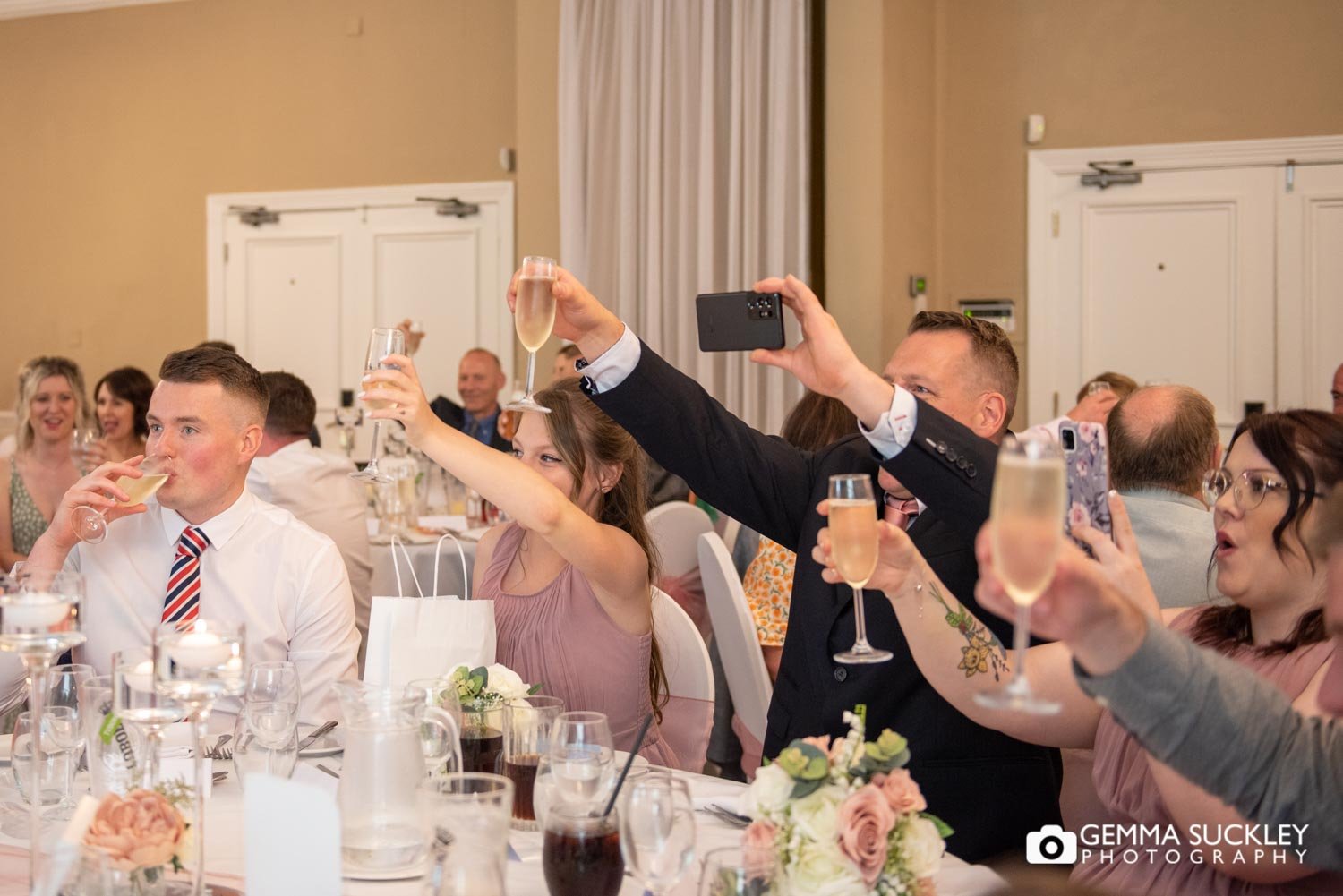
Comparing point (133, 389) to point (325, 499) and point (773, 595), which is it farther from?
point (773, 595)

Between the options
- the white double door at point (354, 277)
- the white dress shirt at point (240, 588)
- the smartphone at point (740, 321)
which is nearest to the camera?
the smartphone at point (740, 321)

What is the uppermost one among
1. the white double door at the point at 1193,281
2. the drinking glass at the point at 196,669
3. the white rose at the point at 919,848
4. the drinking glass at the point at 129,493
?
the white double door at the point at 1193,281

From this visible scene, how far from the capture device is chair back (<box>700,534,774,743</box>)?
9.73ft

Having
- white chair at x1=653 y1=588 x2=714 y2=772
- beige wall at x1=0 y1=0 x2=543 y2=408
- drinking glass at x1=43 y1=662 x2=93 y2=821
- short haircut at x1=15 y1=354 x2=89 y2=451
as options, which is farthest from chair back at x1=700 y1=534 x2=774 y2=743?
beige wall at x1=0 y1=0 x2=543 y2=408

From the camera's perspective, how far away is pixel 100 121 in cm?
902

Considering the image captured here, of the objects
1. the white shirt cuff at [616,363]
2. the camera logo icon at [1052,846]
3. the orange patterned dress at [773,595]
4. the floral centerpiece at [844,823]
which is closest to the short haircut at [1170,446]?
the orange patterned dress at [773,595]

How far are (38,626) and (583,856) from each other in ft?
2.26

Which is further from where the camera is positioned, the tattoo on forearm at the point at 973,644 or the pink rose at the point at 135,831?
the tattoo on forearm at the point at 973,644

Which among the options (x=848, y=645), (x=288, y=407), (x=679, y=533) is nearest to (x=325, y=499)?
(x=288, y=407)

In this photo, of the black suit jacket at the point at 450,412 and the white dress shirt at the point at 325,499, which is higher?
the black suit jacket at the point at 450,412

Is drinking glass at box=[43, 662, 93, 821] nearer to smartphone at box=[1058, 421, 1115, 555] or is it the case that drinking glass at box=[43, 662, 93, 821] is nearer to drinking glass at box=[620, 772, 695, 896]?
drinking glass at box=[620, 772, 695, 896]

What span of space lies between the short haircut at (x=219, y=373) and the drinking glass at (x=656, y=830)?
170 centimetres

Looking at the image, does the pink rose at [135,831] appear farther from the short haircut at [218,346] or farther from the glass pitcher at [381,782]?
the short haircut at [218,346]

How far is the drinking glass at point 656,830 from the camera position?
4.46 ft
